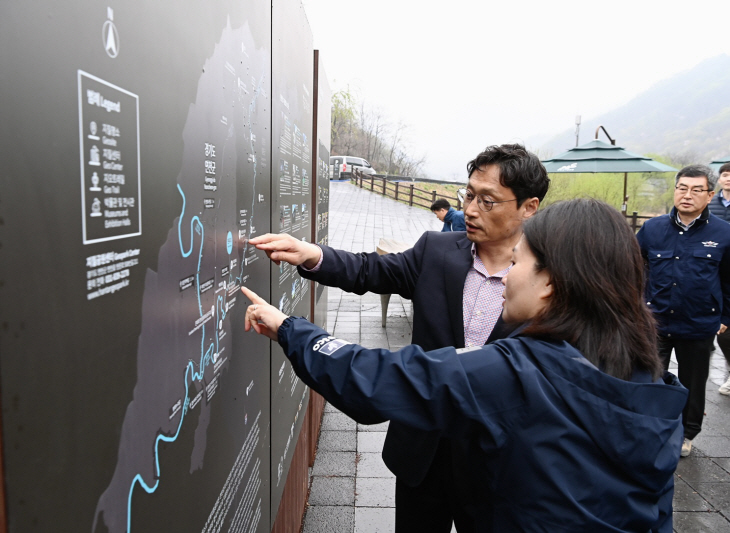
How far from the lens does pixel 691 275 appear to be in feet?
10.6

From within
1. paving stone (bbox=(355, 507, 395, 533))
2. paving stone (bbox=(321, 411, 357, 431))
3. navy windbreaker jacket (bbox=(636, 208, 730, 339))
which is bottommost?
paving stone (bbox=(321, 411, 357, 431))

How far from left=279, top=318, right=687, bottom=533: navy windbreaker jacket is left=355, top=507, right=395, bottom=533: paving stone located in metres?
1.83

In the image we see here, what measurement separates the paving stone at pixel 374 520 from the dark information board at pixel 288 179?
0.71 meters

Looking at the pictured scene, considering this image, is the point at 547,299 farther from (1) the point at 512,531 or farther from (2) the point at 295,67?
(2) the point at 295,67

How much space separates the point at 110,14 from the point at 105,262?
0.32m

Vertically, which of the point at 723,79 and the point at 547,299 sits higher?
the point at 723,79

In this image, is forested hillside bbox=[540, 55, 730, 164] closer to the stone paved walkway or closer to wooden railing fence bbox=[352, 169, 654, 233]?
wooden railing fence bbox=[352, 169, 654, 233]

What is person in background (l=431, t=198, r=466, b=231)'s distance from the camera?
7.25 metres

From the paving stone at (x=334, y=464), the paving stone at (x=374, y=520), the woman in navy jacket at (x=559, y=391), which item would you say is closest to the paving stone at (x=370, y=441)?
the paving stone at (x=334, y=464)

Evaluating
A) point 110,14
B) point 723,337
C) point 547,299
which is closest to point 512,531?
point 547,299

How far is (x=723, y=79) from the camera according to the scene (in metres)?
146

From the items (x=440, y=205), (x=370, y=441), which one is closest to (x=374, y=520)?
(x=370, y=441)

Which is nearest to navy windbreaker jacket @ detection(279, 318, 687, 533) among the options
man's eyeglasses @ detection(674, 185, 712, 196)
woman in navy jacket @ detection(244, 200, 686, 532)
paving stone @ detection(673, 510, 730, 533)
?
woman in navy jacket @ detection(244, 200, 686, 532)

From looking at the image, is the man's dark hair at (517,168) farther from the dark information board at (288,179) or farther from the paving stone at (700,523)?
the paving stone at (700,523)
